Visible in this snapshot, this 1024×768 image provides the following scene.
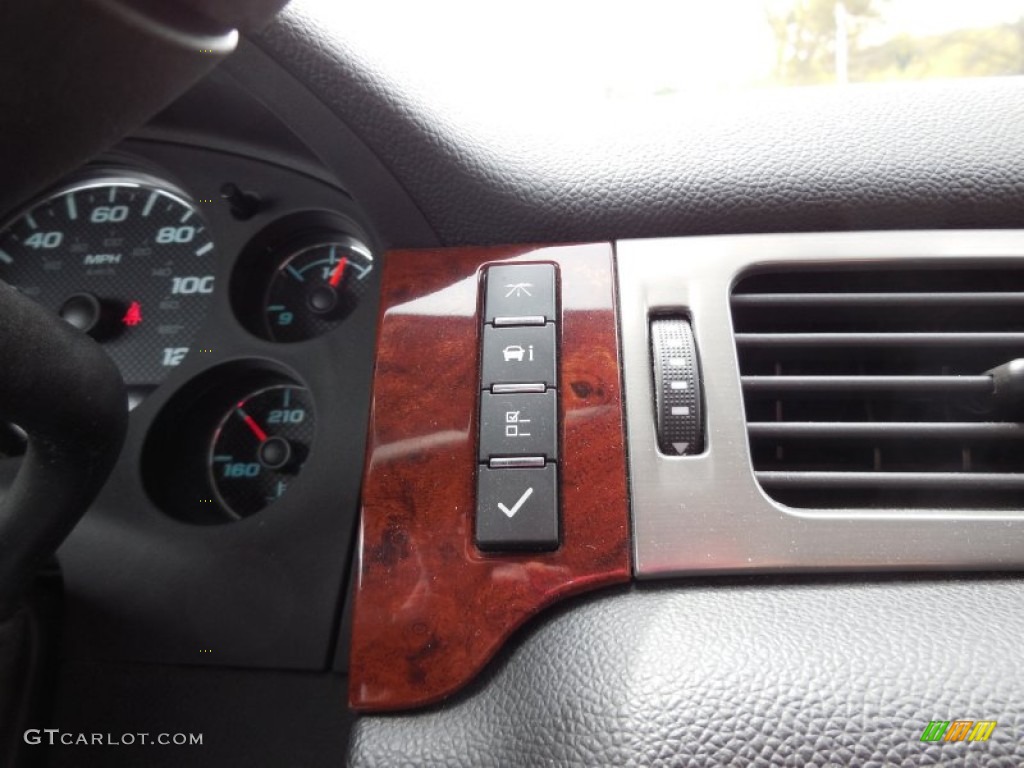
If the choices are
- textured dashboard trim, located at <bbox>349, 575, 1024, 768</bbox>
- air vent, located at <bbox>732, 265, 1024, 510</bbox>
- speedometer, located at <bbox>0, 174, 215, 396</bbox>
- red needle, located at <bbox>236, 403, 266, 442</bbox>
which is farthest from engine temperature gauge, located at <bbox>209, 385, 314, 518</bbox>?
air vent, located at <bbox>732, 265, 1024, 510</bbox>

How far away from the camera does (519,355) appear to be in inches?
24.7

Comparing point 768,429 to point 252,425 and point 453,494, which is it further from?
point 252,425

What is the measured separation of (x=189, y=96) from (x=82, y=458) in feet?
1.49

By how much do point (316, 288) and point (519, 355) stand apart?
1.28 feet

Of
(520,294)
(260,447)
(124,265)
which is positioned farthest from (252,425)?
(520,294)

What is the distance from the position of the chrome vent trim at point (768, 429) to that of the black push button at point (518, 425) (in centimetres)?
6

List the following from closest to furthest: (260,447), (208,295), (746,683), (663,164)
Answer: (746,683), (663,164), (260,447), (208,295)

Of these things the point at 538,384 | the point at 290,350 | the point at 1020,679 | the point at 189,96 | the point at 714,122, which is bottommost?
the point at 1020,679

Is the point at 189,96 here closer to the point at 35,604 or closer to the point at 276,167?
the point at 276,167

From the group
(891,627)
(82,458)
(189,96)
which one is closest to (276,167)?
(189,96)

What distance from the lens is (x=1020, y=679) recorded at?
0.46 metres

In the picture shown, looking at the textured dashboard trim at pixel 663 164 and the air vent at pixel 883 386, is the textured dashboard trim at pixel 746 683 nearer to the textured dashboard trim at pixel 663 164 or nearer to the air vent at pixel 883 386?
the air vent at pixel 883 386

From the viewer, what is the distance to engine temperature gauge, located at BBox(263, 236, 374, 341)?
915mm

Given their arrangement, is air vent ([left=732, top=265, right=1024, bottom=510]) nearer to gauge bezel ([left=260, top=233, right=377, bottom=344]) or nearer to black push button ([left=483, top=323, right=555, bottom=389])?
black push button ([left=483, top=323, right=555, bottom=389])
